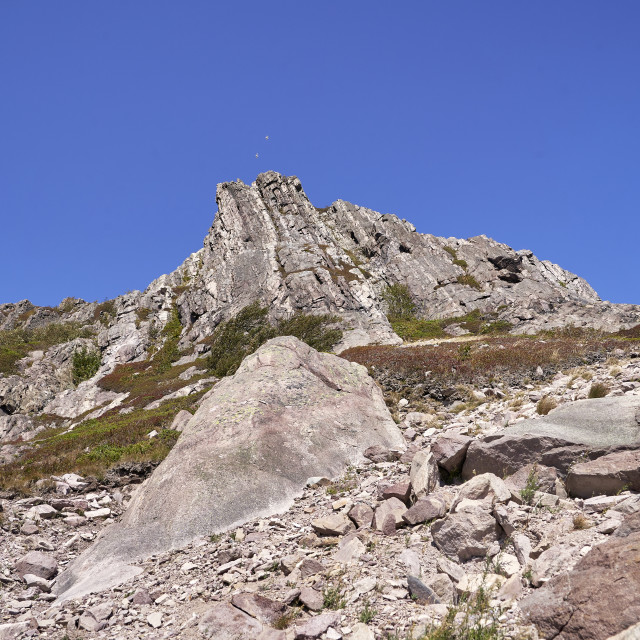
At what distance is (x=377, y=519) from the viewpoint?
7.97 meters

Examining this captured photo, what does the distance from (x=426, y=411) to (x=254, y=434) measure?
7.95m

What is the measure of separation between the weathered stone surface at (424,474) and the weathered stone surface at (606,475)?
2.39 m

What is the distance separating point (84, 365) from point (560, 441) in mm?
70017

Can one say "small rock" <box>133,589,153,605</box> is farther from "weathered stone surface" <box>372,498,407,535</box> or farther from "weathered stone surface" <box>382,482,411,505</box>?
"weathered stone surface" <box>382,482,411,505</box>

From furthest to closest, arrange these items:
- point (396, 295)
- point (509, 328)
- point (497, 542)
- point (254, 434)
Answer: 1. point (396, 295)
2. point (509, 328)
3. point (254, 434)
4. point (497, 542)

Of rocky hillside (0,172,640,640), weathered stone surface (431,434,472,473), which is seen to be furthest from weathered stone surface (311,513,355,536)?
weathered stone surface (431,434,472,473)

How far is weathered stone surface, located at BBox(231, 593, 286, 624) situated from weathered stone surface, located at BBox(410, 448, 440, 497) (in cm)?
348

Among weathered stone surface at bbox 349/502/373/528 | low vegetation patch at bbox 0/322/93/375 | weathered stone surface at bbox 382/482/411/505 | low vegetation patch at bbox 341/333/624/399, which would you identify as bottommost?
weathered stone surface at bbox 349/502/373/528

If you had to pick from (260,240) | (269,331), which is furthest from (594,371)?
(260,240)

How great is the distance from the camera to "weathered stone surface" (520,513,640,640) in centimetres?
425

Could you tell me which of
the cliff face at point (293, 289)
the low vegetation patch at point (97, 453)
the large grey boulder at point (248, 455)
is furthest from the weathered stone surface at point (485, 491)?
the cliff face at point (293, 289)

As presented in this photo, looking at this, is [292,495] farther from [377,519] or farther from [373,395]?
[373,395]

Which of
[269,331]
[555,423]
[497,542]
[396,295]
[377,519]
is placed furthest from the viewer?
[396,295]

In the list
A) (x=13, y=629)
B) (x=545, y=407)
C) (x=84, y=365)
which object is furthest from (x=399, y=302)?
(x=13, y=629)
